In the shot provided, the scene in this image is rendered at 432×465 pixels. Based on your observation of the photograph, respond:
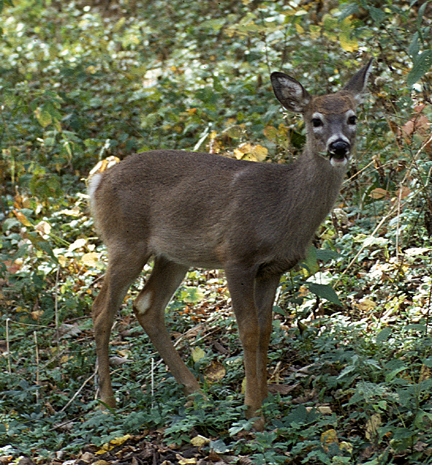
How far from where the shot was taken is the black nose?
14.0ft

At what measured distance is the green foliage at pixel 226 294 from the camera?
4129 mm

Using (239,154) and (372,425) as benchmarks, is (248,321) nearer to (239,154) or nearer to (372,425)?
(372,425)

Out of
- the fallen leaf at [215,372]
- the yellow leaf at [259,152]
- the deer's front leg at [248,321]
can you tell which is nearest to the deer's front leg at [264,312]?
the deer's front leg at [248,321]

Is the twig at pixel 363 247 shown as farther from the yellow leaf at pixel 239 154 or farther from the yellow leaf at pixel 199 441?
the yellow leaf at pixel 199 441

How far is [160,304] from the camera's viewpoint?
533 centimetres

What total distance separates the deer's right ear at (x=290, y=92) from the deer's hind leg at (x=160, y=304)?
5.02 feet

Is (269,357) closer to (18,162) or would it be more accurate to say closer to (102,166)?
(102,166)

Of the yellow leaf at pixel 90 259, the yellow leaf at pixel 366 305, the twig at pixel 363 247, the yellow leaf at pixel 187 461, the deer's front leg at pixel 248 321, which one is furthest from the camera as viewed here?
the yellow leaf at pixel 90 259

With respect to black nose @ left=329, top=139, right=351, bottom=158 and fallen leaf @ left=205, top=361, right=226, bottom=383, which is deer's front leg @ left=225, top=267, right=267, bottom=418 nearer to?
fallen leaf @ left=205, top=361, right=226, bottom=383

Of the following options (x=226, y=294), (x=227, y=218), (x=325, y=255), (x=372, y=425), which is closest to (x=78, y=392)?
(x=227, y=218)

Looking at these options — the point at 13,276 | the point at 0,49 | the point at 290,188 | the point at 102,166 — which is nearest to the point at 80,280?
the point at 13,276

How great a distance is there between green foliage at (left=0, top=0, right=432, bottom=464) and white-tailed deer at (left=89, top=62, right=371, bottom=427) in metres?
0.34

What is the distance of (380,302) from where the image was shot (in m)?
5.46

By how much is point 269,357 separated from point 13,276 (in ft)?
9.41
